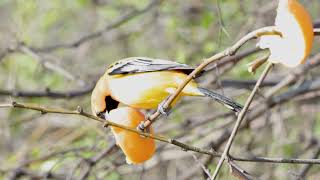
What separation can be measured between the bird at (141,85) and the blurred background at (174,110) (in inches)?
15.6

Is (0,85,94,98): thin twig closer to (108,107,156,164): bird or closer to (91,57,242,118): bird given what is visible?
(91,57,242,118): bird

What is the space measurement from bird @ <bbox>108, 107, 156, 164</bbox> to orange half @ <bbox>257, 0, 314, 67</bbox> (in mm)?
728

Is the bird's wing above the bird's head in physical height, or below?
above

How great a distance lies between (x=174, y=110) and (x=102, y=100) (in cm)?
206

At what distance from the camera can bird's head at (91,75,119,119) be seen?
8.24ft

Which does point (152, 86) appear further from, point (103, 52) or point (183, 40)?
point (103, 52)

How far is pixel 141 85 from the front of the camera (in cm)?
250

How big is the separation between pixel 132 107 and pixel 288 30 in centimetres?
93

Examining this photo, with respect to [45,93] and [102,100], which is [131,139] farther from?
[45,93]

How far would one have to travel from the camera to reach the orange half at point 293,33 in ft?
5.53

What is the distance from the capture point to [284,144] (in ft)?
15.3

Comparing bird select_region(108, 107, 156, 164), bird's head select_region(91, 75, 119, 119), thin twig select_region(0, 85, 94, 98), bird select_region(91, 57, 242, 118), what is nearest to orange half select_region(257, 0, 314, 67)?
bird select_region(91, 57, 242, 118)

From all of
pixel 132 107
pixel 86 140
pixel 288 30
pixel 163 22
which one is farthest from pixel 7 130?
pixel 288 30

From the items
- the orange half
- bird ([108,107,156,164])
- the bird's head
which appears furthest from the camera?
the bird's head
